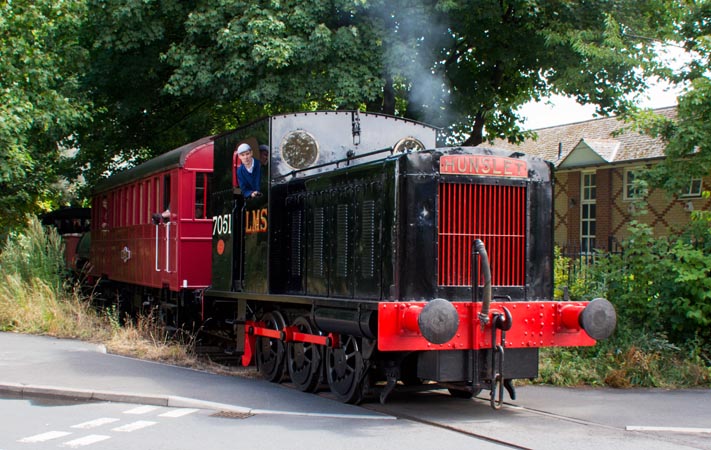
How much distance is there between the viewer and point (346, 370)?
29.0ft

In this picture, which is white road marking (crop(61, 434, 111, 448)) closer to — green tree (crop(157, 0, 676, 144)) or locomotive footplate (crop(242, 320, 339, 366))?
locomotive footplate (crop(242, 320, 339, 366))

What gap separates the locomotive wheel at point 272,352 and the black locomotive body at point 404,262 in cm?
14

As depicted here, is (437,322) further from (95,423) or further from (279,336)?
(95,423)

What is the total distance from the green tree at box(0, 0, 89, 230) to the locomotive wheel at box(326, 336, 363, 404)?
1030 cm

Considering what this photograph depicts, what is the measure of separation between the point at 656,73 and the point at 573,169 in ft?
57.1

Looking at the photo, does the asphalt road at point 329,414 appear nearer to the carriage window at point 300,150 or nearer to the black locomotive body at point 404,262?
the black locomotive body at point 404,262

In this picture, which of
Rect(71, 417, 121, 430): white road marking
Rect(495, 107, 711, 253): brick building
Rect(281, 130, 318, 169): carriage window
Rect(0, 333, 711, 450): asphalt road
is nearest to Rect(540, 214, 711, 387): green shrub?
Rect(0, 333, 711, 450): asphalt road

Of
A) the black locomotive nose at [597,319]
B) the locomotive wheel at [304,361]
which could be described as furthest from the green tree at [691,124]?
the locomotive wheel at [304,361]

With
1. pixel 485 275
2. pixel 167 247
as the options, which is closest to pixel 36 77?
pixel 167 247

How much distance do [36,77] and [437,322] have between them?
1349cm

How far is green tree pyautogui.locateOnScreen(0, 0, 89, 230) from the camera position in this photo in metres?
16.8

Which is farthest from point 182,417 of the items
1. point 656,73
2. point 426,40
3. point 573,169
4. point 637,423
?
point 573,169

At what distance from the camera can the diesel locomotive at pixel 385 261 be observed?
25.7 feet

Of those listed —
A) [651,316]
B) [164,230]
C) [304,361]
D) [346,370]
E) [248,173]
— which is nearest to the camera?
[346,370]
